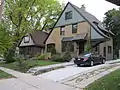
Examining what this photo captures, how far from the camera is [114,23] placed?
137 feet

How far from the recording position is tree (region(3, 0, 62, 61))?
158ft

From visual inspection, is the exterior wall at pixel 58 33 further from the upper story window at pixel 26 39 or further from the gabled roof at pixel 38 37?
the upper story window at pixel 26 39

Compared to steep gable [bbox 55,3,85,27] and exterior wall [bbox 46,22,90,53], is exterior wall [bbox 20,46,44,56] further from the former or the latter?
steep gable [bbox 55,3,85,27]

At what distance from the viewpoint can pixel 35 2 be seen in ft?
166

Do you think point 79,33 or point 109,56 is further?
point 109,56

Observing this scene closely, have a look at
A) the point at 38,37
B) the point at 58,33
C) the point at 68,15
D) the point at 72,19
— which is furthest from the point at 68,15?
the point at 38,37

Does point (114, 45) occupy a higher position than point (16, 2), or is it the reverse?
point (16, 2)

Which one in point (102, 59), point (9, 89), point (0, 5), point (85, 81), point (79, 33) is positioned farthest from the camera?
point (79, 33)

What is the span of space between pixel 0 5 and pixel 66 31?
32.6 m

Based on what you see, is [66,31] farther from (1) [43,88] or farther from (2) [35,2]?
(1) [43,88]

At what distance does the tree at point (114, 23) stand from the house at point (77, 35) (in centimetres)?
182

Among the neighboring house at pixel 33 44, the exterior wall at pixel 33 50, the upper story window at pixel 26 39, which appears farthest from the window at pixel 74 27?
the upper story window at pixel 26 39

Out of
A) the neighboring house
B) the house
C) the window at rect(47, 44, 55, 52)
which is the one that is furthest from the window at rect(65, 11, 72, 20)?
the neighboring house

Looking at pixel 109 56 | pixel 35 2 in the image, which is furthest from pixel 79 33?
pixel 35 2
